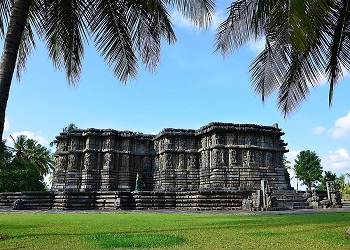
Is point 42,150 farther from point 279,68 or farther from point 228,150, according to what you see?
point 279,68

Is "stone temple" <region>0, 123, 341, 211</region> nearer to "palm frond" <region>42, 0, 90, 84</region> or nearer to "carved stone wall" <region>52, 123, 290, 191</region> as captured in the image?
"carved stone wall" <region>52, 123, 290, 191</region>

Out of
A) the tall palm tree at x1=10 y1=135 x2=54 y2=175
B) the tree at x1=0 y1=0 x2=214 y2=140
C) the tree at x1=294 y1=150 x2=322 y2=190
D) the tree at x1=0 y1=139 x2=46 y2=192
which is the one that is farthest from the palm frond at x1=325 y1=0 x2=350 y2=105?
the tree at x1=294 y1=150 x2=322 y2=190

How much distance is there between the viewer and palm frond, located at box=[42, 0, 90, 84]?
7.63 m

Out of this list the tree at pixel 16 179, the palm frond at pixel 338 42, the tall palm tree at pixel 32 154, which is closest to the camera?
the palm frond at pixel 338 42

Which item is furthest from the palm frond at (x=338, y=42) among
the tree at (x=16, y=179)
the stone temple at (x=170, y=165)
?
the tree at (x=16, y=179)

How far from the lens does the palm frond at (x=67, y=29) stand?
25.0 ft

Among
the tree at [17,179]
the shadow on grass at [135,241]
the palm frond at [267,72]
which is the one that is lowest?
the shadow on grass at [135,241]

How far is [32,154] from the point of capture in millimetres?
44719

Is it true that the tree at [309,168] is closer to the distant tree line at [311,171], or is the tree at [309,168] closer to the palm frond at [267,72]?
the distant tree line at [311,171]

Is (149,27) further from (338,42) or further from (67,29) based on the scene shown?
(338,42)

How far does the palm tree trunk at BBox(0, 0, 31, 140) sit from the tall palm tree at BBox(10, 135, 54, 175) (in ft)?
134

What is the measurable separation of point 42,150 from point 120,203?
2942cm

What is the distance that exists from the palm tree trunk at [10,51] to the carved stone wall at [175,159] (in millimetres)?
24291

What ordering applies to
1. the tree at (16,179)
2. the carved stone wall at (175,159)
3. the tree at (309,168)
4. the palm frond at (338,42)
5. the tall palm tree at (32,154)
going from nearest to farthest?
1. the palm frond at (338,42)
2. the carved stone wall at (175,159)
3. the tree at (16,179)
4. the tall palm tree at (32,154)
5. the tree at (309,168)
